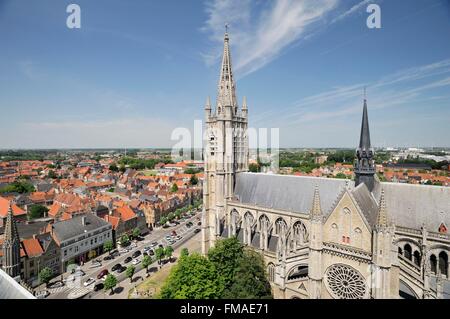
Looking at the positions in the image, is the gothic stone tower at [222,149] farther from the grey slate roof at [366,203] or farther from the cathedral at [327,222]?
the grey slate roof at [366,203]

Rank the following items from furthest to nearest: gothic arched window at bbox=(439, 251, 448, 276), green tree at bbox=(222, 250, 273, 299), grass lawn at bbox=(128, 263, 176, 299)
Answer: grass lawn at bbox=(128, 263, 176, 299)
gothic arched window at bbox=(439, 251, 448, 276)
green tree at bbox=(222, 250, 273, 299)

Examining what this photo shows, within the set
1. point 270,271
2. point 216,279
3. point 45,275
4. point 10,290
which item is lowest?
point 45,275

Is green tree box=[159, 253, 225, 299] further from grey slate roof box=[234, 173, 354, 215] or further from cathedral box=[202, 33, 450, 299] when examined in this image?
grey slate roof box=[234, 173, 354, 215]

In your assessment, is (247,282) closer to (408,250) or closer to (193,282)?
(193,282)

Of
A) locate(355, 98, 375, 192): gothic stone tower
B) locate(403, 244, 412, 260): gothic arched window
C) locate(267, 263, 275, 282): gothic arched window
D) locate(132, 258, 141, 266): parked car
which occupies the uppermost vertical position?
locate(355, 98, 375, 192): gothic stone tower

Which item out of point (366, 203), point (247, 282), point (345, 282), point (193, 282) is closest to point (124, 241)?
point (193, 282)

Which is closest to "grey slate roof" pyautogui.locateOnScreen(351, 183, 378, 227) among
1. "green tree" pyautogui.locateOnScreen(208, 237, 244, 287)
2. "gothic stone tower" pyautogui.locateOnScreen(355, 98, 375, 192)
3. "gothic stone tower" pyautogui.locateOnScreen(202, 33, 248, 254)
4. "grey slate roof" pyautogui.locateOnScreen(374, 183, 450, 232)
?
"gothic stone tower" pyautogui.locateOnScreen(355, 98, 375, 192)

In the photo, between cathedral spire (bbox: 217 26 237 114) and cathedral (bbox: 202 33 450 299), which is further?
cathedral spire (bbox: 217 26 237 114)
